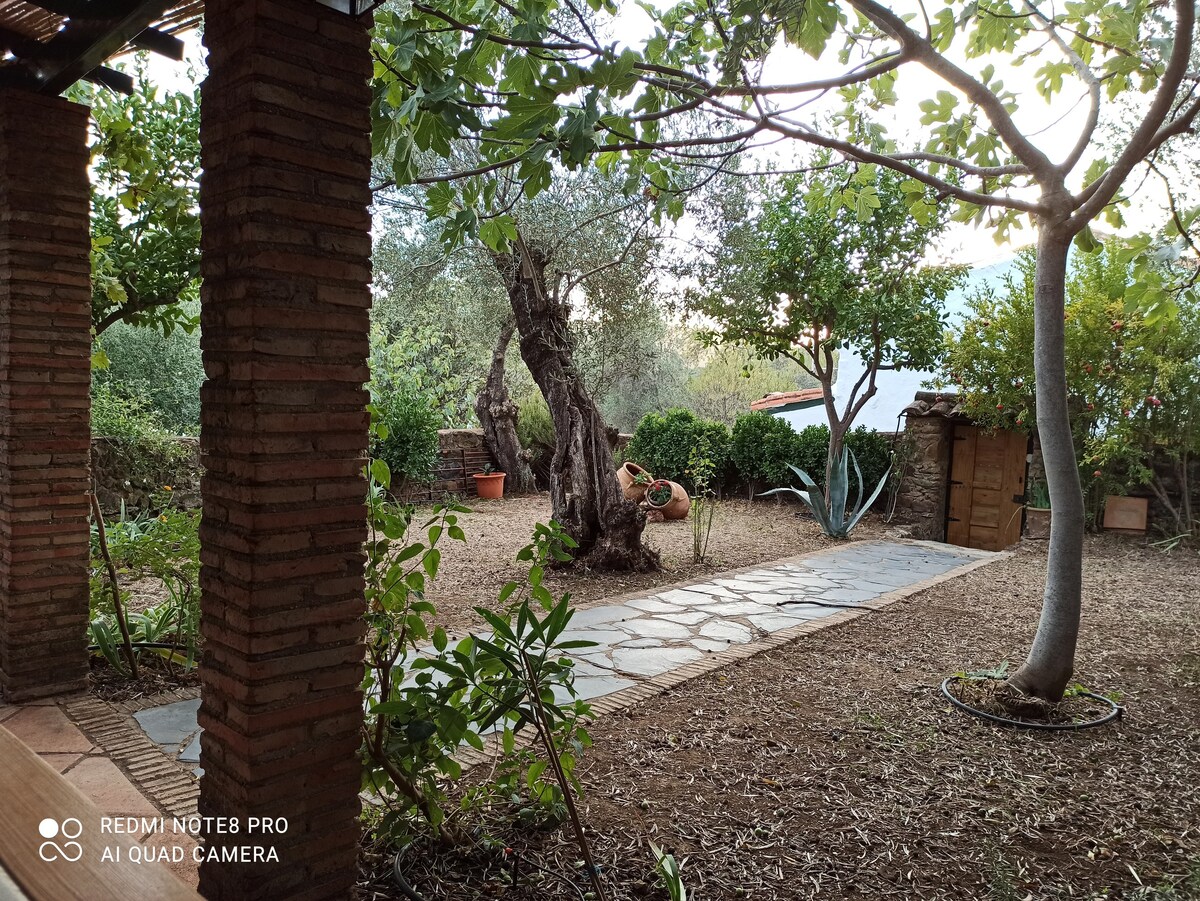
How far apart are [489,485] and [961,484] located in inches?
269

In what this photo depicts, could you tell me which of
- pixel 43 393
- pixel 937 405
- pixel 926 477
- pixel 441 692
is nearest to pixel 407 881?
pixel 441 692

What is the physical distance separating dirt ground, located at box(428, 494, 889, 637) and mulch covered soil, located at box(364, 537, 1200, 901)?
1786 millimetres

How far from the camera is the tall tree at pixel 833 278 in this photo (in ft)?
28.8

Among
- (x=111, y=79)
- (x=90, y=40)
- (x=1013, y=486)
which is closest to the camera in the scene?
(x=90, y=40)

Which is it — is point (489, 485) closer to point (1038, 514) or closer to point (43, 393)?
point (1038, 514)

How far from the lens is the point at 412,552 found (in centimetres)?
214

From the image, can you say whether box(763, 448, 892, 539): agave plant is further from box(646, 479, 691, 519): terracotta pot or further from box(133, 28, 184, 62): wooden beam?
box(133, 28, 184, 62): wooden beam

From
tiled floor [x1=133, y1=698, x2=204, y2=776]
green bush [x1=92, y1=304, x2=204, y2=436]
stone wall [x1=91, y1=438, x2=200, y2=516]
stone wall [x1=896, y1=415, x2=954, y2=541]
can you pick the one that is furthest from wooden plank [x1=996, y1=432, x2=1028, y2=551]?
green bush [x1=92, y1=304, x2=204, y2=436]

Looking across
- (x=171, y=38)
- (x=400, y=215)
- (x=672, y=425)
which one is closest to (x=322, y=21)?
(x=171, y=38)

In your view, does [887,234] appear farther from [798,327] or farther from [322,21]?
[322,21]

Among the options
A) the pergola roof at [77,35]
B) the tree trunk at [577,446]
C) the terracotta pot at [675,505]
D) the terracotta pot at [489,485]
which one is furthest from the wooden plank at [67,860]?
the terracotta pot at [489,485]

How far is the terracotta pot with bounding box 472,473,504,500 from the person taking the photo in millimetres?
11977

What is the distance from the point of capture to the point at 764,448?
11.7m

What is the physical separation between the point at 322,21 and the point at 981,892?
3.03 m
